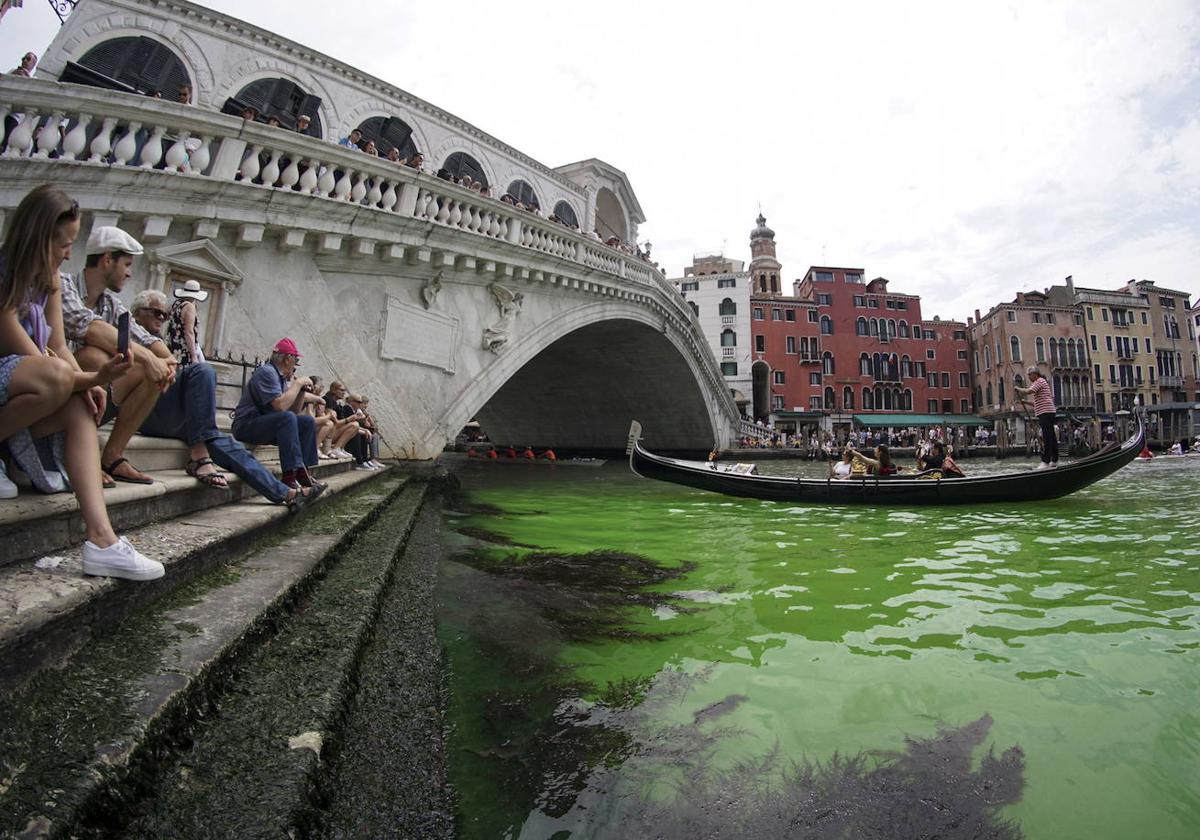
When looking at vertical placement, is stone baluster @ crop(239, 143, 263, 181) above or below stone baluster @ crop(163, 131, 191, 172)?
above

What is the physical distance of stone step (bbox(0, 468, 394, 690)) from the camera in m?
0.98

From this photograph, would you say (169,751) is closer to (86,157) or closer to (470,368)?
(86,157)

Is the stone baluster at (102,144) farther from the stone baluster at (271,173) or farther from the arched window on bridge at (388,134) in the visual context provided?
the arched window on bridge at (388,134)

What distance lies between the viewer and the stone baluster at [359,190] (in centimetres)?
645

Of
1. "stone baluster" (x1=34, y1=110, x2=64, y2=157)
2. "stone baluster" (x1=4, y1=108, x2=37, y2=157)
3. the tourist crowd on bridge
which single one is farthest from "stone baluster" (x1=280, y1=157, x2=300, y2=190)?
the tourist crowd on bridge

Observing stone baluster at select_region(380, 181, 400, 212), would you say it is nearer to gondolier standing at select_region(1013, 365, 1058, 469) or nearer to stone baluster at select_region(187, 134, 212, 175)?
stone baluster at select_region(187, 134, 212, 175)

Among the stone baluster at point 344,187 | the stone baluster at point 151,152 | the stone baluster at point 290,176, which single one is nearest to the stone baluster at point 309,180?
the stone baluster at point 290,176

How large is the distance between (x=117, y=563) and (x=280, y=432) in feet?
6.89

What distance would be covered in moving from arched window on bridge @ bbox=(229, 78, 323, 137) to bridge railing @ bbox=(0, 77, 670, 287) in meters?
3.13

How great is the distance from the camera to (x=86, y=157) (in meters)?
4.83

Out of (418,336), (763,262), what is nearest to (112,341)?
(418,336)

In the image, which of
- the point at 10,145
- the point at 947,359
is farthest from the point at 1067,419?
the point at 10,145

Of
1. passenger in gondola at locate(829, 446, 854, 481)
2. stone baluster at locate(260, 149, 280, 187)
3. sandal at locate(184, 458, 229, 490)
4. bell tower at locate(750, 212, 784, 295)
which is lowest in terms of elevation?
passenger in gondola at locate(829, 446, 854, 481)

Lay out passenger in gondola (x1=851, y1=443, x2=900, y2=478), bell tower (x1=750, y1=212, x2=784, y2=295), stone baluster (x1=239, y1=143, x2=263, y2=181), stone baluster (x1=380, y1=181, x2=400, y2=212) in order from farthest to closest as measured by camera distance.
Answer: bell tower (x1=750, y1=212, x2=784, y2=295) < passenger in gondola (x1=851, y1=443, x2=900, y2=478) < stone baluster (x1=380, y1=181, x2=400, y2=212) < stone baluster (x1=239, y1=143, x2=263, y2=181)
